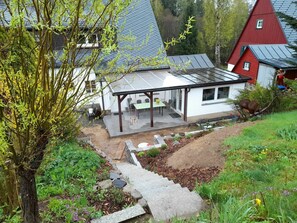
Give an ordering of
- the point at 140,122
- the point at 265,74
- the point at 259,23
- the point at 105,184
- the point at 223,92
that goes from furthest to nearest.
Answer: the point at 259,23, the point at 265,74, the point at 223,92, the point at 140,122, the point at 105,184

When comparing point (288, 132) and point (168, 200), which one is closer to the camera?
point (168, 200)

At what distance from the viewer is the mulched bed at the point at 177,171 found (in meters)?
5.62

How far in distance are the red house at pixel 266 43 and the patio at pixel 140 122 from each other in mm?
6149

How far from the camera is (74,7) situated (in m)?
2.02

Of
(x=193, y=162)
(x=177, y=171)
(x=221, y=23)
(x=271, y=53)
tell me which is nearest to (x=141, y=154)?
(x=177, y=171)

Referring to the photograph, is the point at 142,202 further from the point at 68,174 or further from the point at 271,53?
the point at 271,53

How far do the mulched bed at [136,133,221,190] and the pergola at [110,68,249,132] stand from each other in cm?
361

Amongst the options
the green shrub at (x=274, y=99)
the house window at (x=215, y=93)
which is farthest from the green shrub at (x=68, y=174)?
the green shrub at (x=274, y=99)

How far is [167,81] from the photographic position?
13133mm

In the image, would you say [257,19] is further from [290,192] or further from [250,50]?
[290,192]

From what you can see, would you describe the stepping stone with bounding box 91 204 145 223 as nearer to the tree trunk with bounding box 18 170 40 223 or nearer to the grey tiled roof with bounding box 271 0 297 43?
the tree trunk with bounding box 18 170 40 223

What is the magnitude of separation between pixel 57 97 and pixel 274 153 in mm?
5688

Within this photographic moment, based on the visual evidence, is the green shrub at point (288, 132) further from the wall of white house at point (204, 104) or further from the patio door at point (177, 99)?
the patio door at point (177, 99)

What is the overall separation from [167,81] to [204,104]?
2526 millimetres
